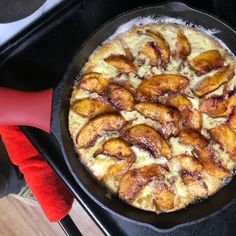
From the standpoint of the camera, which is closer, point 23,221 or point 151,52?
point 151,52

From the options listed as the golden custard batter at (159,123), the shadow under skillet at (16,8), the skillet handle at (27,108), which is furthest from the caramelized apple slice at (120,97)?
the shadow under skillet at (16,8)

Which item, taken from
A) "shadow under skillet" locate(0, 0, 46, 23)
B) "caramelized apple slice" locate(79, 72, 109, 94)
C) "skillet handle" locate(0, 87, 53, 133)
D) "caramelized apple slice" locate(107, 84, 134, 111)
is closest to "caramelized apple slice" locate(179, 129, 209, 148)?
"caramelized apple slice" locate(107, 84, 134, 111)

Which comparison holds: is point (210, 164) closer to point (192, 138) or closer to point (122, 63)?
point (192, 138)

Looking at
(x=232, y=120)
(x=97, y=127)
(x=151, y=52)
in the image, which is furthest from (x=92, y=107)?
(x=232, y=120)

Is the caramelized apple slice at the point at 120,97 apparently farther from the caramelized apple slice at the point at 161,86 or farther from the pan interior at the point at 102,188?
the pan interior at the point at 102,188

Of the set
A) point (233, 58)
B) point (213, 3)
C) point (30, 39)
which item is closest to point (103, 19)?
point (30, 39)

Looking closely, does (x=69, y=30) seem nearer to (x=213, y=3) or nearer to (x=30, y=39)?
(x=30, y=39)
